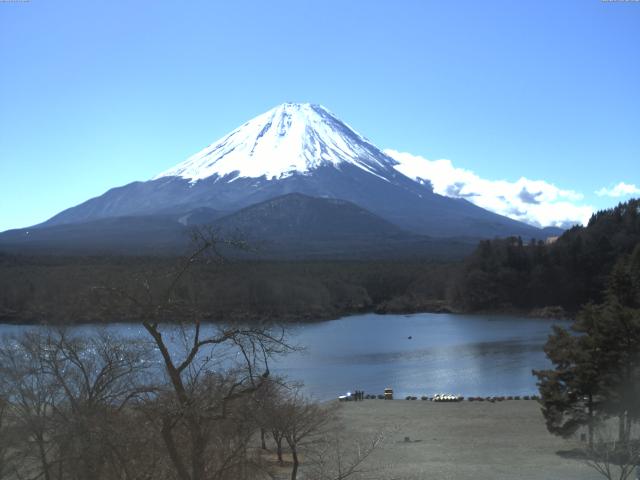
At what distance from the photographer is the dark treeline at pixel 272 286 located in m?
28.4

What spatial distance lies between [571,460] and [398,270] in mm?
48869

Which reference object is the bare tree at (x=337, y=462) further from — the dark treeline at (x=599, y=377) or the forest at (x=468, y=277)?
the forest at (x=468, y=277)

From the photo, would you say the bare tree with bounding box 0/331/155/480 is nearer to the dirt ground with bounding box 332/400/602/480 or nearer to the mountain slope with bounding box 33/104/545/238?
the dirt ground with bounding box 332/400/602/480

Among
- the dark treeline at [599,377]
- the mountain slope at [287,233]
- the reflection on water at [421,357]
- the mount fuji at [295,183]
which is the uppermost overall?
the mount fuji at [295,183]

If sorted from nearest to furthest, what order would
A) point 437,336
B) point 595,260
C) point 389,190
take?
point 437,336
point 595,260
point 389,190

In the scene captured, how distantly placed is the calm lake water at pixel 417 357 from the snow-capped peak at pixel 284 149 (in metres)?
104

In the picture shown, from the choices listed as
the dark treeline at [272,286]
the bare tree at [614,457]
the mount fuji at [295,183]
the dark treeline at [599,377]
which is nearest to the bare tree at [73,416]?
the dark treeline at [272,286]

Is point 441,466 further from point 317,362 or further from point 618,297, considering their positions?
point 317,362

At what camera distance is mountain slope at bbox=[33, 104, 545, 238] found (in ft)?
437

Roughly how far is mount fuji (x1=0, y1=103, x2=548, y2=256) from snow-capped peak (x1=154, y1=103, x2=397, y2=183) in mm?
198

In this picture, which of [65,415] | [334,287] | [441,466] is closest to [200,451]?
[65,415]

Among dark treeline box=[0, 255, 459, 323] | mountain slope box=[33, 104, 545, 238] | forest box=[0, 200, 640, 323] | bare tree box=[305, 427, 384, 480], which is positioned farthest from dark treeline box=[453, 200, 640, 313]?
mountain slope box=[33, 104, 545, 238]

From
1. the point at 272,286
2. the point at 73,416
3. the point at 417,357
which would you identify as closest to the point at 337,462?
the point at 73,416

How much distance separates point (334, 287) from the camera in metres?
55.5
